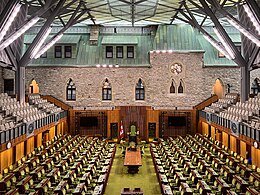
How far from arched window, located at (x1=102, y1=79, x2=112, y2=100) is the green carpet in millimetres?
14481

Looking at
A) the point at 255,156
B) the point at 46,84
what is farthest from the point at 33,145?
the point at 255,156

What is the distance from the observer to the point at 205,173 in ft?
84.5

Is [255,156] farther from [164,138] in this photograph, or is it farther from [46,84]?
[46,84]

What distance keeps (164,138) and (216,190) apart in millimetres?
22665

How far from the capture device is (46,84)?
153 ft

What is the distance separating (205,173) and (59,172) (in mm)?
9400

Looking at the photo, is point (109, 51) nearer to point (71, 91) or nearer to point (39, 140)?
point (71, 91)

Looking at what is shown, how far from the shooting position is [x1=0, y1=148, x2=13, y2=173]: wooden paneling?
2736 centimetres

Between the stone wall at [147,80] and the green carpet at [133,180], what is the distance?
14.0 m

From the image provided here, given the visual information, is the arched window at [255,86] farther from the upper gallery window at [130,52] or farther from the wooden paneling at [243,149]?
the wooden paneling at [243,149]

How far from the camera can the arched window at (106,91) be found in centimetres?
4722

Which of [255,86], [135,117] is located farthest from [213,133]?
[255,86]

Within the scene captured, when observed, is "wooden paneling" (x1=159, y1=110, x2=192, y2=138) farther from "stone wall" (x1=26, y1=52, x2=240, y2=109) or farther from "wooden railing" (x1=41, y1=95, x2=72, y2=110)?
"wooden railing" (x1=41, y1=95, x2=72, y2=110)

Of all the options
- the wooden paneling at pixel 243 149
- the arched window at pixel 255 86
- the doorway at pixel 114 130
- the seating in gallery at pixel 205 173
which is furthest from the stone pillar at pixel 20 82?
the arched window at pixel 255 86
